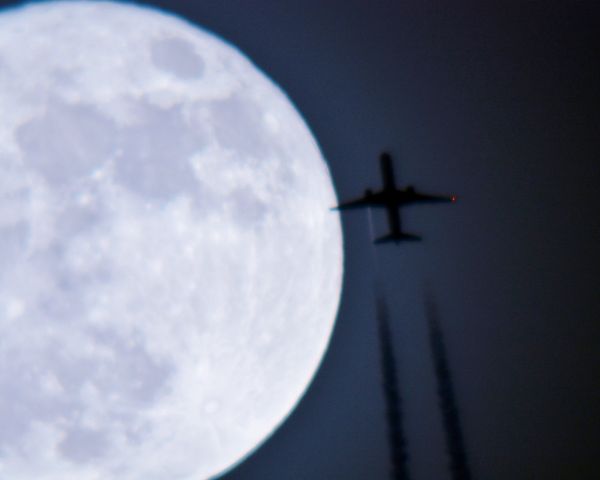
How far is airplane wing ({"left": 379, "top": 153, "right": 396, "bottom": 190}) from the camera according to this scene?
38.9m

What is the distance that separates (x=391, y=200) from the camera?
127 feet

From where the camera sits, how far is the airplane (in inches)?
1460

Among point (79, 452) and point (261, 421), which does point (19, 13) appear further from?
point (261, 421)

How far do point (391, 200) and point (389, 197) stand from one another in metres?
0.28

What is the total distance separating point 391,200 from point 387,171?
2.60m

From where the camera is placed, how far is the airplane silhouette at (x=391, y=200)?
122ft

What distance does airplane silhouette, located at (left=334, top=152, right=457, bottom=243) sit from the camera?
37188 mm

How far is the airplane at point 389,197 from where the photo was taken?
122ft

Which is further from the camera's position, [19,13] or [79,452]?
[19,13]

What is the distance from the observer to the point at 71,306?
1367cm

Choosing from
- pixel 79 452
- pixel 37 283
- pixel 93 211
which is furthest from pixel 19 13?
pixel 79 452

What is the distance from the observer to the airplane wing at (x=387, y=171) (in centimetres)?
3894

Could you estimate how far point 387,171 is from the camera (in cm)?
4003

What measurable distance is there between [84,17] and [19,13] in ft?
6.54
